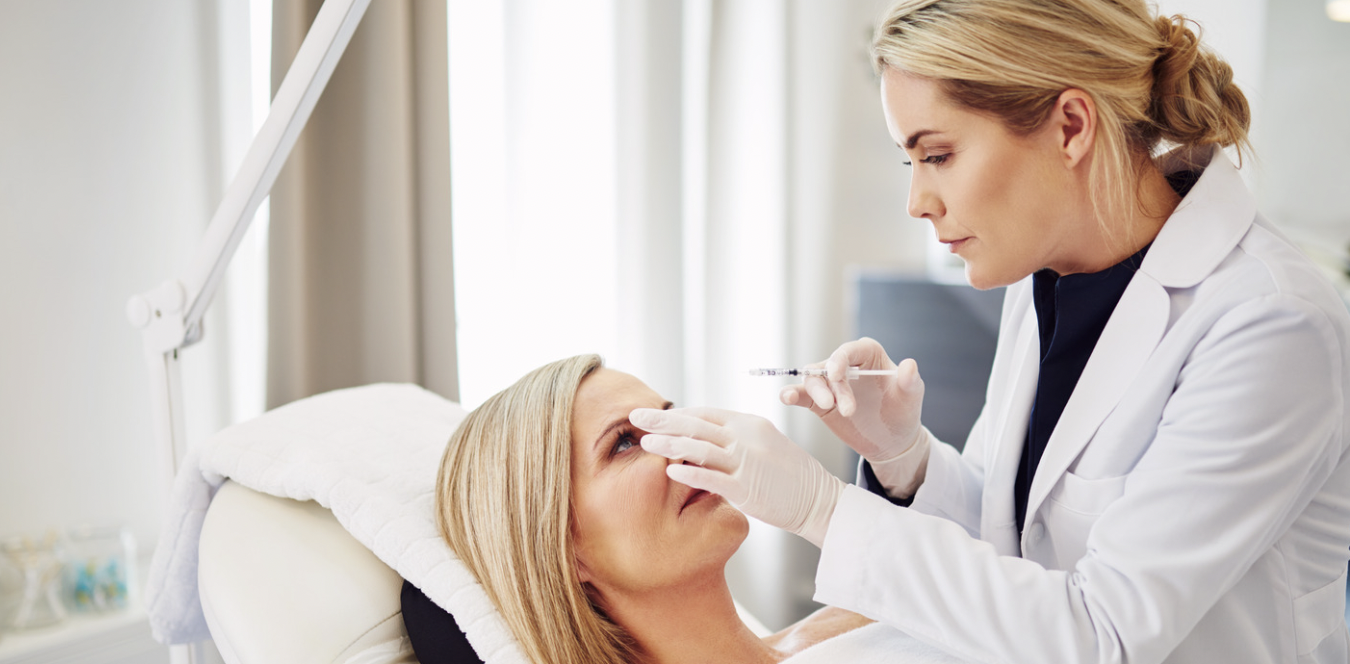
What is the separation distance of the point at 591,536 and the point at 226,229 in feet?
2.13

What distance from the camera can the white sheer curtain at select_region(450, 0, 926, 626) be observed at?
7.02ft

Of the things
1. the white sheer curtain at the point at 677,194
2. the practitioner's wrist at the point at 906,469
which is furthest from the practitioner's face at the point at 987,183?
the white sheer curtain at the point at 677,194

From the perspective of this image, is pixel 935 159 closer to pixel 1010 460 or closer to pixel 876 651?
pixel 1010 460

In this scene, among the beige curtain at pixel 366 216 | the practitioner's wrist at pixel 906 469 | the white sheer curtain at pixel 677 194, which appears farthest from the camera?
the white sheer curtain at pixel 677 194

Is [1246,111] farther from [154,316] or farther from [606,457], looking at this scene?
[154,316]

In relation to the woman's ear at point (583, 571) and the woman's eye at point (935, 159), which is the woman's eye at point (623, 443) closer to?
the woman's ear at point (583, 571)

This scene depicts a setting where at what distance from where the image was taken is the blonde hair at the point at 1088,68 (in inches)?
36.0

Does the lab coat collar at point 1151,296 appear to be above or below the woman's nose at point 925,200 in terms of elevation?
below

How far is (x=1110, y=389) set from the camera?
3.21 ft

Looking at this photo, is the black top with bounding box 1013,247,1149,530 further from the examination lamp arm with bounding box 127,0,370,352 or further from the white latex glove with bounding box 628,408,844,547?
the examination lamp arm with bounding box 127,0,370,352

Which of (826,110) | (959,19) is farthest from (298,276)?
(826,110)

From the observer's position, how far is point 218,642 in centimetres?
106

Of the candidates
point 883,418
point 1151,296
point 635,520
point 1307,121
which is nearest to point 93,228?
point 635,520

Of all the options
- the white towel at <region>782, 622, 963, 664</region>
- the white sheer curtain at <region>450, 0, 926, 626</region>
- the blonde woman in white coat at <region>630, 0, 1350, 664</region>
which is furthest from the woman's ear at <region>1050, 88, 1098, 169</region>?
the white sheer curtain at <region>450, 0, 926, 626</region>
